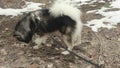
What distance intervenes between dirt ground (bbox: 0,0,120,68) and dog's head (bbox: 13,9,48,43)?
21 centimetres

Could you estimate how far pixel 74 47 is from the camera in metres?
6.63

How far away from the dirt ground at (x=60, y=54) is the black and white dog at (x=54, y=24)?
0.27 meters

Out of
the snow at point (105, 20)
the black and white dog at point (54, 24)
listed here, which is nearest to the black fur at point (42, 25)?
the black and white dog at point (54, 24)

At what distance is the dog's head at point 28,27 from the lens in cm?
652

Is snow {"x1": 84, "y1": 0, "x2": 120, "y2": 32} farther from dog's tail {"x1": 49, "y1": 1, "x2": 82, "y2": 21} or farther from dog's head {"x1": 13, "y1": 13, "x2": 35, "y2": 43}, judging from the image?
dog's head {"x1": 13, "y1": 13, "x2": 35, "y2": 43}

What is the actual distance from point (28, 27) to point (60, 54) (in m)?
0.96

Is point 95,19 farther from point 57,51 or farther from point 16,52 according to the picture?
point 16,52

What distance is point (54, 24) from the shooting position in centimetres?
629

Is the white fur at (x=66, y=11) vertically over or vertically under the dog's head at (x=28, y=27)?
over

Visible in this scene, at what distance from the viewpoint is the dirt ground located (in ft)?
19.4

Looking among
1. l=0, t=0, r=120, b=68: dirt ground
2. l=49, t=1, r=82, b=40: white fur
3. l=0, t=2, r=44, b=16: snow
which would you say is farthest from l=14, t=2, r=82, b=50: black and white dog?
l=0, t=2, r=44, b=16: snow

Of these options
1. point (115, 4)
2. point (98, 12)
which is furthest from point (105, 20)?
point (115, 4)

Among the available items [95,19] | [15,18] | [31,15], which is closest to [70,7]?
[31,15]

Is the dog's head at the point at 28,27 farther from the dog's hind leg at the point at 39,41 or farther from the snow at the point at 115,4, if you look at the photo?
the snow at the point at 115,4
